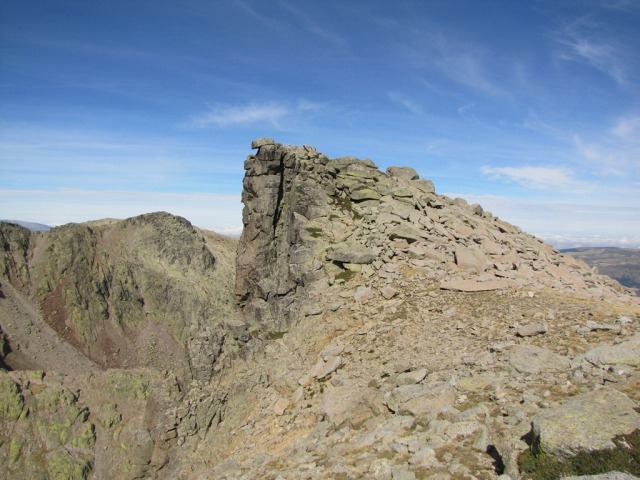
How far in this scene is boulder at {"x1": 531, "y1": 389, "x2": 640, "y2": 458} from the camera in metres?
10.3

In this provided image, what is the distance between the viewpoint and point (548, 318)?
21828 mm

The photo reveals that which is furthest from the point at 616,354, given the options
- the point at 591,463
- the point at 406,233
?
the point at 406,233

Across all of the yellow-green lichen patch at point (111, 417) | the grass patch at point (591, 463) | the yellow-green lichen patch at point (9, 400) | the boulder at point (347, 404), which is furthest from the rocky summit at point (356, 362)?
the yellow-green lichen patch at point (111, 417)

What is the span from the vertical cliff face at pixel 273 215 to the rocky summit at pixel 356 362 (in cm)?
22

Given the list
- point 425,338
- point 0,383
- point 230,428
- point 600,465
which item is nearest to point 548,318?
point 425,338

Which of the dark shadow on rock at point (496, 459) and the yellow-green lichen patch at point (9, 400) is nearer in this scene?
the dark shadow on rock at point (496, 459)

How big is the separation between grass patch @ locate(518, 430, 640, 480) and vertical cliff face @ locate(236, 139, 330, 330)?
96.3 feet

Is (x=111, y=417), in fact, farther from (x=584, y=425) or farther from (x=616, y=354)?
(x=584, y=425)

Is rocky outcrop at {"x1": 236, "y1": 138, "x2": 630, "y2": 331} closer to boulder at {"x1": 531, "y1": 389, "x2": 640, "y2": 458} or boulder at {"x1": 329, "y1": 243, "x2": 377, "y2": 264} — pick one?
boulder at {"x1": 329, "y1": 243, "x2": 377, "y2": 264}

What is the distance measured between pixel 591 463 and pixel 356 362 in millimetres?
14689

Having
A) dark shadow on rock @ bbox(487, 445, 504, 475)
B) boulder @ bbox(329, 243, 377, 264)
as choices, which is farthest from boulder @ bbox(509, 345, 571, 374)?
boulder @ bbox(329, 243, 377, 264)

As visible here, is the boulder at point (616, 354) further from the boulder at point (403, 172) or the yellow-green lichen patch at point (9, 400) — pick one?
the yellow-green lichen patch at point (9, 400)

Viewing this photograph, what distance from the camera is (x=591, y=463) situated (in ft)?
32.4

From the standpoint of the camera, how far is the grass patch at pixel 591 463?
31.4ft
